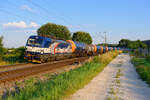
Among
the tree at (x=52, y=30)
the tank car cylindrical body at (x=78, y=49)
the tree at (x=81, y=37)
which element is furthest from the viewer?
the tree at (x=81, y=37)

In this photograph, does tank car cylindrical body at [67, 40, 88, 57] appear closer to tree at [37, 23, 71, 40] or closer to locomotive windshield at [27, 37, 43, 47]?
locomotive windshield at [27, 37, 43, 47]

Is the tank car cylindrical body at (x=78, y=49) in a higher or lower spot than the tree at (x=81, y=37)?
lower

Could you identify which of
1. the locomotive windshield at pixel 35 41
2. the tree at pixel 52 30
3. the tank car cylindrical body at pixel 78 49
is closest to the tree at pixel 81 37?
the tree at pixel 52 30

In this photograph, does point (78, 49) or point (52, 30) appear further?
point (52, 30)

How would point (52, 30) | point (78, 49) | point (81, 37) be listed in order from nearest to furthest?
point (78, 49) < point (52, 30) < point (81, 37)

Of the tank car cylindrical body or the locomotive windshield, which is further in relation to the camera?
the tank car cylindrical body

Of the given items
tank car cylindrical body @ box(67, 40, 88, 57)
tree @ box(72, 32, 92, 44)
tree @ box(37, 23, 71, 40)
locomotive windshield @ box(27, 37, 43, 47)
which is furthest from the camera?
tree @ box(72, 32, 92, 44)

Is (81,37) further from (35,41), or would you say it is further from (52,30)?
(35,41)

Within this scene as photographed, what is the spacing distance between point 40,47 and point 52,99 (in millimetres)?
11175

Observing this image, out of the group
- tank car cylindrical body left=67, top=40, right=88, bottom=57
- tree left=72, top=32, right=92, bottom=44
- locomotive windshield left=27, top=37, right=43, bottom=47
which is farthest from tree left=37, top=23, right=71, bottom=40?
locomotive windshield left=27, top=37, right=43, bottom=47

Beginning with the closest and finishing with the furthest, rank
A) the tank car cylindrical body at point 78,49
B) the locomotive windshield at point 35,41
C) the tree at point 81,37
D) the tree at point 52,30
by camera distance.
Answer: the locomotive windshield at point 35,41 < the tank car cylindrical body at point 78,49 < the tree at point 52,30 < the tree at point 81,37

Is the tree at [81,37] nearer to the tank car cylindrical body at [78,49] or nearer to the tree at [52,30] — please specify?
the tree at [52,30]

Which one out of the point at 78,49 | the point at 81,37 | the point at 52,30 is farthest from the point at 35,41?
the point at 81,37

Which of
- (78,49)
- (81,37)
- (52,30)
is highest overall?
(52,30)
